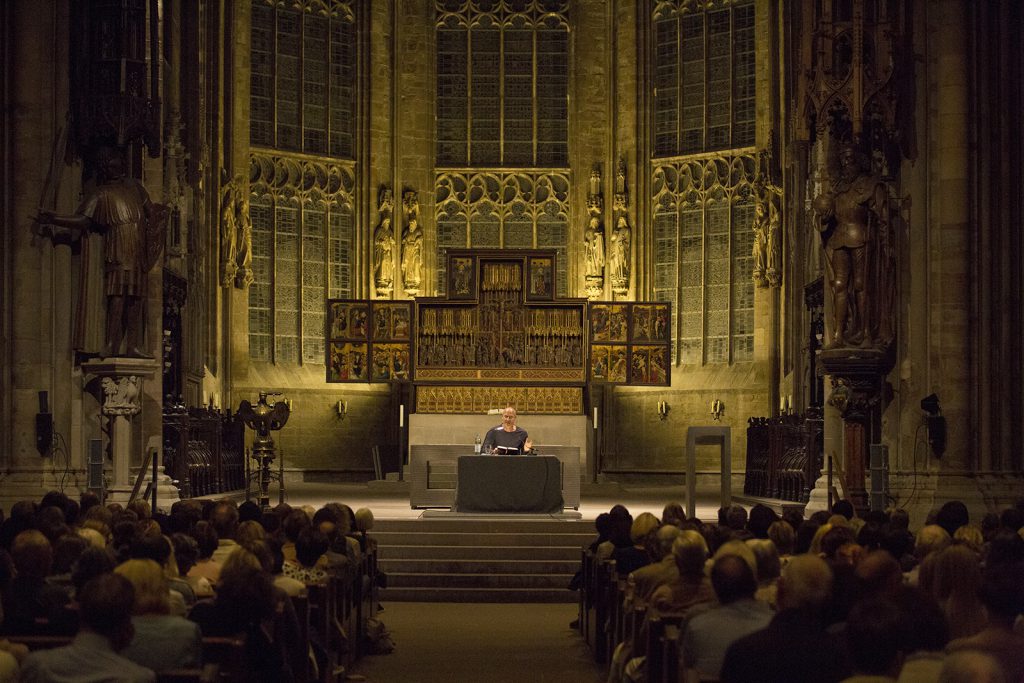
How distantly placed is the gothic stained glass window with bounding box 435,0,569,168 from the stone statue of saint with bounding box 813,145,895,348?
15524mm

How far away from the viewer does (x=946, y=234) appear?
16016 mm

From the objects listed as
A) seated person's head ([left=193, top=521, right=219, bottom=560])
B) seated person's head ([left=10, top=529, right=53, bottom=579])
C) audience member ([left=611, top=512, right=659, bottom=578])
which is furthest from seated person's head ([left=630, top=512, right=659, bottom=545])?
seated person's head ([left=10, top=529, right=53, bottom=579])

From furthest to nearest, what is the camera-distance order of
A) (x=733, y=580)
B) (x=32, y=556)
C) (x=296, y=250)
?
(x=296, y=250) < (x=32, y=556) < (x=733, y=580)

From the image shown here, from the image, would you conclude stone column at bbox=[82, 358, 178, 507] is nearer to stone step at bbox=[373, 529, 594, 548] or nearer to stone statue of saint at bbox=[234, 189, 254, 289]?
stone step at bbox=[373, 529, 594, 548]

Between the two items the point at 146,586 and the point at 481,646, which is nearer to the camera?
the point at 146,586

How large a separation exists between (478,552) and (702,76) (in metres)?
16.3

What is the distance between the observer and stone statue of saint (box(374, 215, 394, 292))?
3062 centimetres

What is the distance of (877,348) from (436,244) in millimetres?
15983

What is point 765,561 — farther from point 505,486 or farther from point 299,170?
point 299,170

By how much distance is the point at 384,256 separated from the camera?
101 ft

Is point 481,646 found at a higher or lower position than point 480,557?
lower

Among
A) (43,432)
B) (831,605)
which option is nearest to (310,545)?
(831,605)

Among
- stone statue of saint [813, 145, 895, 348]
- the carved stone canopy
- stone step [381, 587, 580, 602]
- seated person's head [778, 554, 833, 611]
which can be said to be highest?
stone statue of saint [813, 145, 895, 348]

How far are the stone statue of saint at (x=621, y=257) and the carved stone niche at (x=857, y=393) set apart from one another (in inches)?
541
